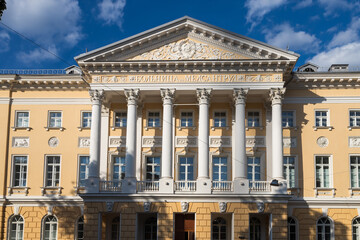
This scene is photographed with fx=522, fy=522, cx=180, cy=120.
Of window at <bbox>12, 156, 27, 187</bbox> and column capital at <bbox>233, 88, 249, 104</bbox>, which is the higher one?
column capital at <bbox>233, 88, 249, 104</bbox>

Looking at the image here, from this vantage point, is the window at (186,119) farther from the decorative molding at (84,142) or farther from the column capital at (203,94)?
the decorative molding at (84,142)

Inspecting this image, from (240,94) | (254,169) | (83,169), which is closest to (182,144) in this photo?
(254,169)

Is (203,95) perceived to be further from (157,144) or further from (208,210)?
(208,210)

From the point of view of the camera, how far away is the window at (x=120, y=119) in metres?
35.7

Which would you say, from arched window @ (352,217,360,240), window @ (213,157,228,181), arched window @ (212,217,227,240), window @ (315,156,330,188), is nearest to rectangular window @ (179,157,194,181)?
window @ (213,157,228,181)

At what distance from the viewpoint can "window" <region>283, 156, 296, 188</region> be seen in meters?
34.2

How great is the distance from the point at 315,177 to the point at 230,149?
581 cm

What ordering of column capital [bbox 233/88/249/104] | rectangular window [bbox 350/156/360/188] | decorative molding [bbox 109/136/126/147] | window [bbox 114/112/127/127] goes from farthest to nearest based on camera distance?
window [bbox 114/112/127/127] → decorative molding [bbox 109/136/126/147] → rectangular window [bbox 350/156/360/188] → column capital [bbox 233/88/249/104]

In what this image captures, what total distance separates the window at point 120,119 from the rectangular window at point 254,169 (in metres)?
8.80

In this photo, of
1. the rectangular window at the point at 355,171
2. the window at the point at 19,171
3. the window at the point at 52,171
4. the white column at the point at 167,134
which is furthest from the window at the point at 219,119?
the window at the point at 19,171

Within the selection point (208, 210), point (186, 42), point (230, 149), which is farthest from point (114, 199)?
point (186, 42)

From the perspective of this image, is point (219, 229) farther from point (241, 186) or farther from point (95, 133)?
point (95, 133)

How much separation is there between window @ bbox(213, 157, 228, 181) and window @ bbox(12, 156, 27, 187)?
42.4 ft

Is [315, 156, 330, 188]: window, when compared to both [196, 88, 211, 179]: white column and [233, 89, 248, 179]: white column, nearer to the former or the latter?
[233, 89, 248, 179]: white column
